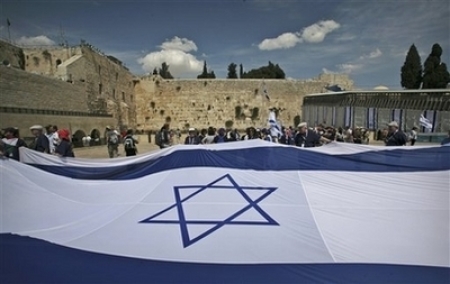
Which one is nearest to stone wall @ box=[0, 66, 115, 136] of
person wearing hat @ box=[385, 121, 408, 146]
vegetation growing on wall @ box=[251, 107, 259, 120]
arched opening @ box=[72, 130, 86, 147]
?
arched opening @ box=[72, 130, 86, 147]

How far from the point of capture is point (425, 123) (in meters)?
17.3

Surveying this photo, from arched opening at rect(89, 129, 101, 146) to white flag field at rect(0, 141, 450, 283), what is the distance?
526 inches

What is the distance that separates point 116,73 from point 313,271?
32119 millimetres

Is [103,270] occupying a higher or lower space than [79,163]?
lower

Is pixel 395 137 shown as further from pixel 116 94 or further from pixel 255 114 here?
pixel 255 114

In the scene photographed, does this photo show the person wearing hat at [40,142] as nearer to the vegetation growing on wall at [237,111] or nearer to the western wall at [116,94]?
the western wall at [116,94]

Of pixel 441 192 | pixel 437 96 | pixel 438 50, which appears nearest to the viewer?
pixel 441 192

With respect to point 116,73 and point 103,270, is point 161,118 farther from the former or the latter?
point 103,270

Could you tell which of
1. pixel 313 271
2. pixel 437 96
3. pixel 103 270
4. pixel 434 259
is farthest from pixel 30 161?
pixel 437 96

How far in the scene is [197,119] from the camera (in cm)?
4088

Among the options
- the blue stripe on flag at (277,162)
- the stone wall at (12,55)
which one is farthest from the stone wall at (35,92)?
the blue stripe on flag at (277,162)

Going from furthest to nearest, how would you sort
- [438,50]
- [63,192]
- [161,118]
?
[161,118]
[438,50]
[63,192]

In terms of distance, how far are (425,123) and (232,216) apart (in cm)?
1863

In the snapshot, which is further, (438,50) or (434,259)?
(438,50)
